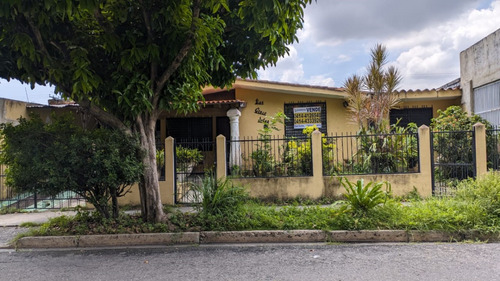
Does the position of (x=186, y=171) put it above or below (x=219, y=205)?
above

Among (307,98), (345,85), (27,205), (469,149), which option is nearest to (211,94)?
(307,98)

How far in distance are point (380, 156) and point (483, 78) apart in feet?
17.8

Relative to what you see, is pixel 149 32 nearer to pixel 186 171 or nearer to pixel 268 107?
pixel 186 171

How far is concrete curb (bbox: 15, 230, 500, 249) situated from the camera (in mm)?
5129

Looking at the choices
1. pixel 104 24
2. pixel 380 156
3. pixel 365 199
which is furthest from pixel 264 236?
pixel 380 156

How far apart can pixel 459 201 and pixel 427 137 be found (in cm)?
216

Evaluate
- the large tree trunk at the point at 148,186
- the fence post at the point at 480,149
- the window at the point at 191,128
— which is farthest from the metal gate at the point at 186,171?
the fence post at the point at 480,149

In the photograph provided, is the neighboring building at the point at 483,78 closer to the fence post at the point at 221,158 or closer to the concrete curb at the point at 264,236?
the concrete curb at the point at 264,236

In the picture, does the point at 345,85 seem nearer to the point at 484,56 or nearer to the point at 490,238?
the point at 484,56

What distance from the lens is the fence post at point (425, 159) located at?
25.1 ft

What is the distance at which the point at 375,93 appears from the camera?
9477mm

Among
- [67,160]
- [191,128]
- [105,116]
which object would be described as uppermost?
[191,128]

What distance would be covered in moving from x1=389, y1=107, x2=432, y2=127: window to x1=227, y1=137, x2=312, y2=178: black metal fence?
563 cm

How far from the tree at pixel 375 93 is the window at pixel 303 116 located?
198cm
